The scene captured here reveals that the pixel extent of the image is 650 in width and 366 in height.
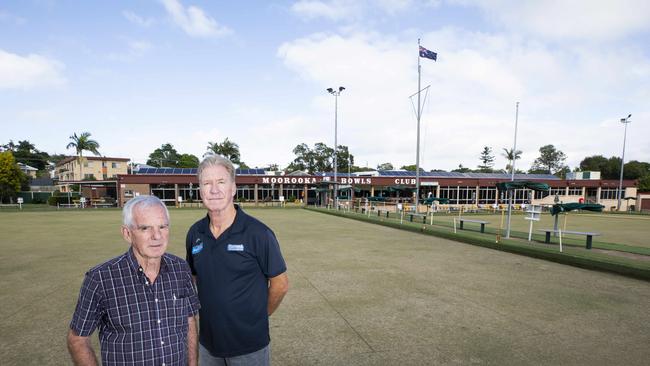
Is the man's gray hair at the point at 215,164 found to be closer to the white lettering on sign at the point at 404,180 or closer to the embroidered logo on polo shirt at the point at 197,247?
the embroidered logo on polo shirt at the point at 197,247

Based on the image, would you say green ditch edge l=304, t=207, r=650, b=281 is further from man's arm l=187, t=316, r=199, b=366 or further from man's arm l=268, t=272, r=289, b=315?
man's arm l=187, t=316, r=199, b=366

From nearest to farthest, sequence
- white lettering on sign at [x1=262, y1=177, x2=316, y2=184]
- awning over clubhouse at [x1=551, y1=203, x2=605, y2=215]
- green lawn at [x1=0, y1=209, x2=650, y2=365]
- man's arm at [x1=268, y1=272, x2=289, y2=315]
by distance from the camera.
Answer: man's arm at [x1=268, y1=272, x2=289, y2=315] → green lawn at [x1=0, y1=209, x2=650, y2=365] → awning over clubhouse at [x1=551, y1=203, x2=605, y2=215] → white lettering on sign at [x1=262, y1=177, x2=316, y2=184]

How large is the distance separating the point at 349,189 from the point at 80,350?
3655cm

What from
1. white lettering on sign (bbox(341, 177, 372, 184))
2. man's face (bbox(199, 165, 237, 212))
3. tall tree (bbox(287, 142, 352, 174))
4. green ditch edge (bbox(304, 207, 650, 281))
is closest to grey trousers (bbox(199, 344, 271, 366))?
man's face (bbox(199, 165, 237, 212))

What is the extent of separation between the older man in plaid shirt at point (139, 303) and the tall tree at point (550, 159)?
12812cm

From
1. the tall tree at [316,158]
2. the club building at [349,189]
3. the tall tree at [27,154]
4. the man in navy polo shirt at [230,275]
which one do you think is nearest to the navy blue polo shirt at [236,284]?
the man in navy polo shirt at [230,275]

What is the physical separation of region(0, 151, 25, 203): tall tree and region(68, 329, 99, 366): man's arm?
54424 mm

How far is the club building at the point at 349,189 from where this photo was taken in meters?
38.3

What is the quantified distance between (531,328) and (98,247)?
475 inches

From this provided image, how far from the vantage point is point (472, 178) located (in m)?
45.0

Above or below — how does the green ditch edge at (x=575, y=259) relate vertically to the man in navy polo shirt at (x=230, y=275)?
below

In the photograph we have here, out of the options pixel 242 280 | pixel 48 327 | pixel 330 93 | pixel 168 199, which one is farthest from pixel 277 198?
pixel 242 280

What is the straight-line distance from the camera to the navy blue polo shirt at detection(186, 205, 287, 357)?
225 centimetres

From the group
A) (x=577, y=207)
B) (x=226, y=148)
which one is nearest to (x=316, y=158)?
(x=226, y=148)
